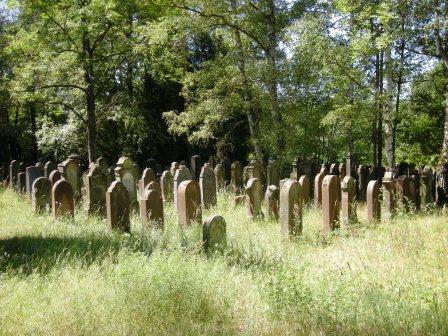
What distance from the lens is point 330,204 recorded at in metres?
8.59

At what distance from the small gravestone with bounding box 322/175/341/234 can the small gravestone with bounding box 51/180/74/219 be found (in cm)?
473

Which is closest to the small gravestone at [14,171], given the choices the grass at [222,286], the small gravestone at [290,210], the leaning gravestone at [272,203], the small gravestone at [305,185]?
the grass at [222,286]

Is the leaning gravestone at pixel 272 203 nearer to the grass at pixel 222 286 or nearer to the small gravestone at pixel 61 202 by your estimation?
the grass at pixel 222 286

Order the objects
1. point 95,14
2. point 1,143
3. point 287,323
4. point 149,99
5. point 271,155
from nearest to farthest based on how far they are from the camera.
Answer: point 287,323
point 271,155
point 95,14
point 149,99
point 1,143

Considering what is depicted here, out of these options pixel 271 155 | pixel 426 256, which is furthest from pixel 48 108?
pixel 426 256

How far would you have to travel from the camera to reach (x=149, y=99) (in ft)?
73.8

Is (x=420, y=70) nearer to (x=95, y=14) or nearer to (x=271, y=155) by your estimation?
(x=271, y=155)

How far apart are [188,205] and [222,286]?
374 centimetres

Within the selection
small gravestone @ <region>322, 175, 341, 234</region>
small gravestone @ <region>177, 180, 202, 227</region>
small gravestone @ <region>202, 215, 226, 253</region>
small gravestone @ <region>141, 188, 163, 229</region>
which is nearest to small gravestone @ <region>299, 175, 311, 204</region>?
small gravestone @ <region>322, 175, 341, 234</region>

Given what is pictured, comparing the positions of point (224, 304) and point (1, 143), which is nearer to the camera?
point (224, 304)

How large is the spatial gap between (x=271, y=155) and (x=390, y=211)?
4.88m

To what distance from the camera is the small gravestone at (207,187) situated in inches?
464

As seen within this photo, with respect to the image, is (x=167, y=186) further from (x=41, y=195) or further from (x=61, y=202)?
(x=61, y=202)

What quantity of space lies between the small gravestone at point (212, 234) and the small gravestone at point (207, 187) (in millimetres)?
4849
